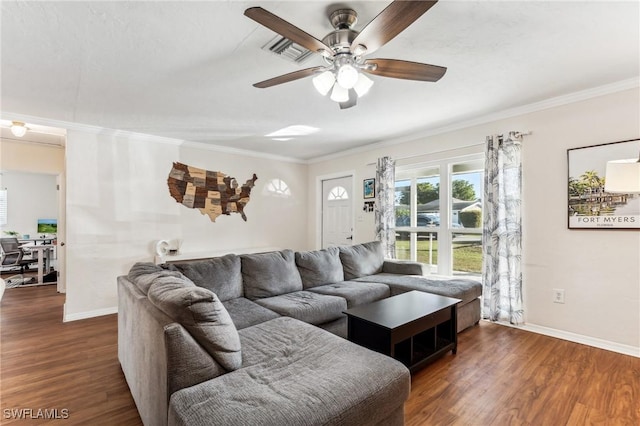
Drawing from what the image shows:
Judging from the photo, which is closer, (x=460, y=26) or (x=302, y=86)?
(x=460, y=26)

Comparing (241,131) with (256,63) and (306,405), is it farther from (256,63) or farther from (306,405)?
(306,405)

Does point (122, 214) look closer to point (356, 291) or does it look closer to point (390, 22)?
point (356, 291)

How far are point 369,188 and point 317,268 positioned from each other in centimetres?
212

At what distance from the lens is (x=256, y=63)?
2334 millimetres

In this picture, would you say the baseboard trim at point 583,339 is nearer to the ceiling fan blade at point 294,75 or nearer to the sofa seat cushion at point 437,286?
the sofa seat cushion at point 437,286

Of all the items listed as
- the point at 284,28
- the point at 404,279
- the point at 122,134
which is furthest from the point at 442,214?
the point at 122,134

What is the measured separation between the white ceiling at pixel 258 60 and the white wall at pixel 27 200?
5634 mm

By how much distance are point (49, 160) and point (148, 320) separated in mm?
5437

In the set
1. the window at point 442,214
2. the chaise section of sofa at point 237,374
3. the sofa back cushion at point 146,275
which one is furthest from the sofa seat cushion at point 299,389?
the window at point 442,214

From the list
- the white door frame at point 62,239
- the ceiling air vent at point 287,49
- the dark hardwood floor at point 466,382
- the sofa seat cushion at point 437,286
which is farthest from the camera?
the white door frame at point 62,239

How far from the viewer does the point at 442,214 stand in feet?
13.5

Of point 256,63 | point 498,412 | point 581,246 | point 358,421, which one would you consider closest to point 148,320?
point 358,421

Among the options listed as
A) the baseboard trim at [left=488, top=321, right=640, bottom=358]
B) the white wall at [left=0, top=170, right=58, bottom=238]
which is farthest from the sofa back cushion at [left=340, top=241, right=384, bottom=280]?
the white wall at [left=0, top=170, right=58, bottom=238]

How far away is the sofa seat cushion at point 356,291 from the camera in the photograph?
9.66 feet
